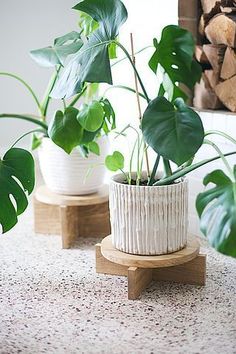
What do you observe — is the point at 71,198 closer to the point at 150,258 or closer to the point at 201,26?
the point at 150,258

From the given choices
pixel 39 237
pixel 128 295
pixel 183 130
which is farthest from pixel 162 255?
pixel 39 237

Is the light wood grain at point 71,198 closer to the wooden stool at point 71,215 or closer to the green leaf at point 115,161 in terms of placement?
the wooden stool at point 71,215

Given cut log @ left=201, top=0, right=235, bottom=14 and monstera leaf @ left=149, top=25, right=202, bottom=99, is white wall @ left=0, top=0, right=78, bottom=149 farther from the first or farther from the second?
monstera leaf @ left=149, top=25, right=202, bottom=99

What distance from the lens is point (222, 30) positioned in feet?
6.86

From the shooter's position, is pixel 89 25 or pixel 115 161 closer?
pixel 115 161

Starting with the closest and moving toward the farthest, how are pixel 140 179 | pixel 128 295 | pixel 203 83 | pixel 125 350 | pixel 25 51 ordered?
pixel 125 350 < pixel 128 295 < pixel 140 179 < pixel 203 83 < pixel 25 51

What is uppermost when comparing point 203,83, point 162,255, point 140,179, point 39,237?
point 203,83

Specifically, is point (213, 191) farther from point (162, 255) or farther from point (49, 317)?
point (49, 317)

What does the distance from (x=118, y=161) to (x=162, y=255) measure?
0.31 meters

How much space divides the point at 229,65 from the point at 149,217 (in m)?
0.68

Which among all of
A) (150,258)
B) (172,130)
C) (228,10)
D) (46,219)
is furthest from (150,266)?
(228,10)

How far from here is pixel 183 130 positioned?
1.49 meters

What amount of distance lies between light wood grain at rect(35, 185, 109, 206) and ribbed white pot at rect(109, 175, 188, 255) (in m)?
0.41

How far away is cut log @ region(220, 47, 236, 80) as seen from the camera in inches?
81.7
